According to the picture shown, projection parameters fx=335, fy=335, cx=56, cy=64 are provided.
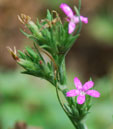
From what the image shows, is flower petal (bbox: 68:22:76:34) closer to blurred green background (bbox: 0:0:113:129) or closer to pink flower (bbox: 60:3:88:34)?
pink flower (bbox: 60:3:88:34)

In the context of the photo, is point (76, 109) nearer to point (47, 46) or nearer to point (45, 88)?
point (47, 46)

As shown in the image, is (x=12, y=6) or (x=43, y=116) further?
(x=12, y=6)

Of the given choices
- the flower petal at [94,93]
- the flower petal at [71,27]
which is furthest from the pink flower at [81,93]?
the flower petal at [71,27]

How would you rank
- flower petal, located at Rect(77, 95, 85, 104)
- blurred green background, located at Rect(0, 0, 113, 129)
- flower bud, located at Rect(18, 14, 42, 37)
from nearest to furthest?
1. flower petal, located at Rect(77, 95, 85, 104)
2. flower bud, located at Rect(18, 14, 42, 37)
3. blurred green background, located at Rect(0, 0, 113, 129)

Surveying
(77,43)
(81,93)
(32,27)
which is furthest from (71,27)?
(77,43)

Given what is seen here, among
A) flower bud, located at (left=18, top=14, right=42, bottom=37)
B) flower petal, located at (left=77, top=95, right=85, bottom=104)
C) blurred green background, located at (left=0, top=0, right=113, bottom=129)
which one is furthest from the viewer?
blurred green background, located at (left=0, top=0, right=113, bottom=129)

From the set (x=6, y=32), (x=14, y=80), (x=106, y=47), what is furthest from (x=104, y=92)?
(x=6, y=32)

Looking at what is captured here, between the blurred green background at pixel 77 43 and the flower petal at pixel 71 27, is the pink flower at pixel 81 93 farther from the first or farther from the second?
the blurred green background at pixel 77 43

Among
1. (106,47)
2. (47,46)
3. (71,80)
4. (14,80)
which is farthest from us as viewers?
(106,47)

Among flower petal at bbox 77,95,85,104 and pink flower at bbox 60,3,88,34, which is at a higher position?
pink flower at bbox 60,3,88,34

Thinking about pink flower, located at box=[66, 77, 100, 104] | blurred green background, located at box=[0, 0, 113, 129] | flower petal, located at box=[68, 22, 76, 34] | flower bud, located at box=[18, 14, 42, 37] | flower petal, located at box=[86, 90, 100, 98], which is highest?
flower bud, located at box=[18, 14, 42, 37]

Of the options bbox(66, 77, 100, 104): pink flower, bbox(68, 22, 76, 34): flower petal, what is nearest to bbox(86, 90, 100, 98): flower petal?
bbox(66, 77, 100, 104): pink flower
